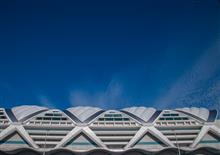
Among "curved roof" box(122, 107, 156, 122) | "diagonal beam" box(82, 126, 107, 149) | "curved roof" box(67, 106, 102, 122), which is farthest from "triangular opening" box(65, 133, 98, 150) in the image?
"curved roof" box(122, 107, 156, 122)

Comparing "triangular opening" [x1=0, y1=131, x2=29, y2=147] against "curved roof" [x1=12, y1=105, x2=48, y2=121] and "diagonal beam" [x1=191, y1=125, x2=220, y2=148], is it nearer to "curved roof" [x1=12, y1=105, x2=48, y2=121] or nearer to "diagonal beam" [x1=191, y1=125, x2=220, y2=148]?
"curved roof" [x1=12, y1=105, x2=48, y2=121]

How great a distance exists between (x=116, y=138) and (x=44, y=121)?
13.6m

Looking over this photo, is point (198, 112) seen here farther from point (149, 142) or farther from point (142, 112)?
point (149, 142)

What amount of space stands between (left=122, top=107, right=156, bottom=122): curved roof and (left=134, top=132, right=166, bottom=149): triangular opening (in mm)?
3411

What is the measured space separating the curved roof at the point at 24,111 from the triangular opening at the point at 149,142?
21405 mm

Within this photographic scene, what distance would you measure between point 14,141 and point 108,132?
54.1 feet

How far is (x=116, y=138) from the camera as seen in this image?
40.9 meters

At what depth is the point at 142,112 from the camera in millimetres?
47656

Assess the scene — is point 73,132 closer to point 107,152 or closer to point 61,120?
point 61,120

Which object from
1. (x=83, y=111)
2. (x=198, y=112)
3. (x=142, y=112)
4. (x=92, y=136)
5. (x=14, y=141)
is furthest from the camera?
(x=83, y=111)

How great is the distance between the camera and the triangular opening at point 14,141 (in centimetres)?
3909

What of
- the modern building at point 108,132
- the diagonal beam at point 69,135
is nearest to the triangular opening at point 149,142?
the modern building at point 108,132

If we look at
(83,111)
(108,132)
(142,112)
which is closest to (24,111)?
(83,111)

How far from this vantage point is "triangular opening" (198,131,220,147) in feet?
132
